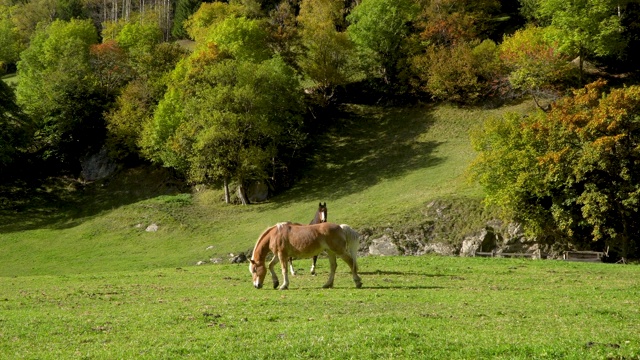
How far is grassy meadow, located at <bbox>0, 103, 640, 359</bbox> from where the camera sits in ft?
38.1

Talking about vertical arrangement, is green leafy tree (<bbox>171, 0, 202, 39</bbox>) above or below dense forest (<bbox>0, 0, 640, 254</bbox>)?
above

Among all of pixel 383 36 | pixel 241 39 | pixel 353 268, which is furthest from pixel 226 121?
pixel 353 268

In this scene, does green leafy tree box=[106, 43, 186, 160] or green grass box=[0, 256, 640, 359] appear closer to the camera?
green grass box=[0, 256, 640, 359]

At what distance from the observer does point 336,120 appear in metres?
72.8

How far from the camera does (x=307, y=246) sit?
20891 millimetres

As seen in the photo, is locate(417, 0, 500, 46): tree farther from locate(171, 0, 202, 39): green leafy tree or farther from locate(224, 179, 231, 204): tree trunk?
locate(171, 0, 202, 39): green leafy tree

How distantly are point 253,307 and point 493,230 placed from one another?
26.3 metres

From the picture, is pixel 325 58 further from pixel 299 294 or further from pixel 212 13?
pixel 299 294

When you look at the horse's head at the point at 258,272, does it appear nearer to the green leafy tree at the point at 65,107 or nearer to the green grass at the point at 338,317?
the green grass at the point at 338,317

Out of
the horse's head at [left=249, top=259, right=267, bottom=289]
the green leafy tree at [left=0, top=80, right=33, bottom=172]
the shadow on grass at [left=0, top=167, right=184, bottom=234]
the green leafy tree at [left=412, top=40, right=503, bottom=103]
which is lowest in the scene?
the shadow on grass at [left=0, top=167, right=184, bottom=234]

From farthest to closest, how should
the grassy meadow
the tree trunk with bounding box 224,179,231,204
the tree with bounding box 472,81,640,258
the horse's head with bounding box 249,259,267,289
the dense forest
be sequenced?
the tree trunk with bounding box 224,179,231,204 → the dense forest → the tree with bounding box 472,81,640,258 → the horse's head with bounding box 249,259,267,289 → the grassy meadow

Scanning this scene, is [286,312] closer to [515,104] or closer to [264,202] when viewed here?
[264,202]

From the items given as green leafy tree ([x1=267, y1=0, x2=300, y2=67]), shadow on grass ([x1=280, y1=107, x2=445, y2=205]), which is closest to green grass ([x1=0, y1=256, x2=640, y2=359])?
shadow on grass ([x1=280, y1=107, x2=445, y2=205])

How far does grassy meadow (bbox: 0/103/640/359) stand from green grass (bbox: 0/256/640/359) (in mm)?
49
